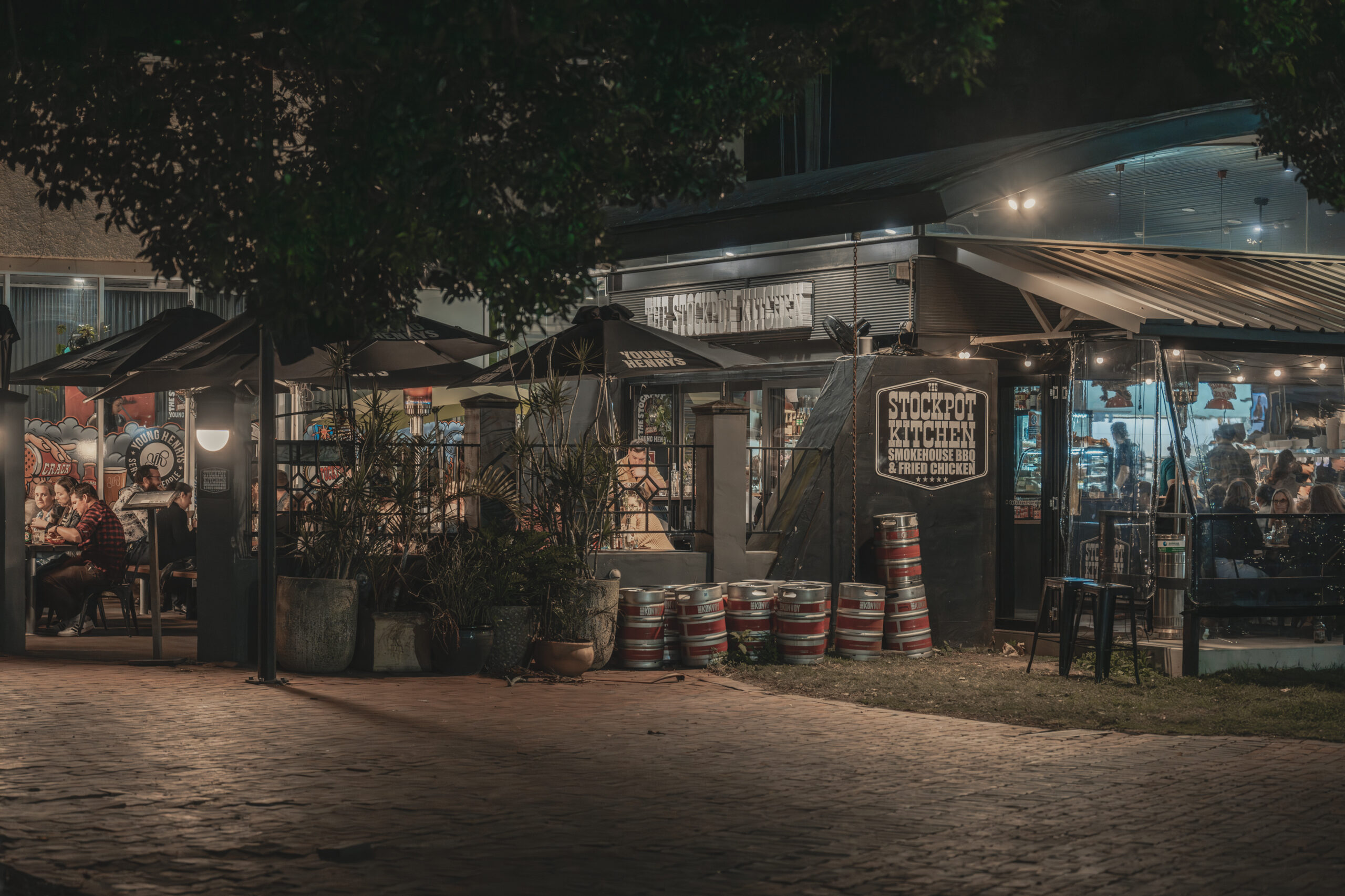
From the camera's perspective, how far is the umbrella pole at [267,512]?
10.8 m

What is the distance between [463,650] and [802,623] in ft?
8.89

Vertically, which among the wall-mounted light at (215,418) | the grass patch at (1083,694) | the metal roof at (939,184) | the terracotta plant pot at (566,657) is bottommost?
the grass patch at (1083,694)

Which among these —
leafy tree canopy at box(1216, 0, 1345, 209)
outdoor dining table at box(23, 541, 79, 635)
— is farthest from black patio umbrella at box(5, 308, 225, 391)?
leafy tree canopy at box(1216, 0, 1345, 209)

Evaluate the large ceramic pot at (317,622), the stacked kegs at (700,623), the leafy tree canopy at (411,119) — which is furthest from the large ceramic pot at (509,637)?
the leafy tree canopy at (411,119)

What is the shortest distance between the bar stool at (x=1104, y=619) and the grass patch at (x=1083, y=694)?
13 centimetres

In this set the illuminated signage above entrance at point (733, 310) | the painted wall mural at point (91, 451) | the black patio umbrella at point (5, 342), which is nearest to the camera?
the black patio umbrella at point (5, 342)

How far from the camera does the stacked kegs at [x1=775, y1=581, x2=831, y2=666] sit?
1194cm

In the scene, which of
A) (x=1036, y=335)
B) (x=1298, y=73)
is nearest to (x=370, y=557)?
(x=1036, y=335)

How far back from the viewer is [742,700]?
1039cm

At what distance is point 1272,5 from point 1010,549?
7011mm

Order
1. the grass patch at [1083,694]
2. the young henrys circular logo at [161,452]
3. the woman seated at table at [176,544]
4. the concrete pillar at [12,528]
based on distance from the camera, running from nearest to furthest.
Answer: the grass patch at [1083,694] → the concrete pillar at [12,528] → the woman seated at table at [176,544] → the young henrys circular logo at [161,452]

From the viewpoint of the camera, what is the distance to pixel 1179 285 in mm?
13820

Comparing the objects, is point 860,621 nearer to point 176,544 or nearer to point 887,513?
point 887,513

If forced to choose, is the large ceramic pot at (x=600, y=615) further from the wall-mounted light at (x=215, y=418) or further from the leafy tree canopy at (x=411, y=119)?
the leafy tree canopy at (x=411, y=119)
